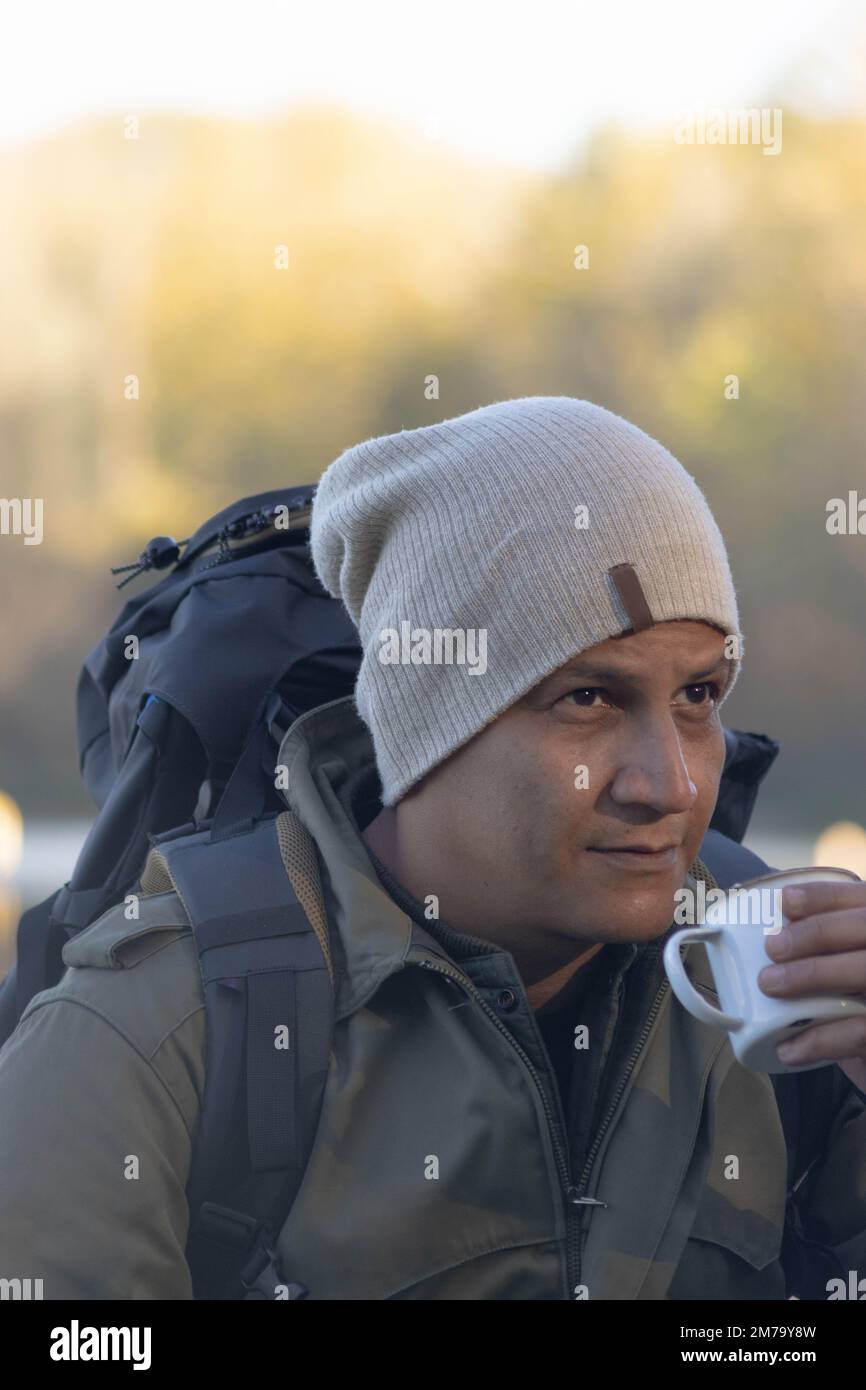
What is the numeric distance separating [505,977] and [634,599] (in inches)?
19.6

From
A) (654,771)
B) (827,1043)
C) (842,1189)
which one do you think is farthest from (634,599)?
(842,1189)

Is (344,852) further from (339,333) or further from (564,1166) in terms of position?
(339,333)

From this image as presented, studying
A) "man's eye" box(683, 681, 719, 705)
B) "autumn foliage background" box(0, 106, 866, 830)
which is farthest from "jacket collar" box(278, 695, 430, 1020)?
"autumn foliage background" box(0, 106, 866, 830)

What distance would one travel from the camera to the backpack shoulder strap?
1778 mm

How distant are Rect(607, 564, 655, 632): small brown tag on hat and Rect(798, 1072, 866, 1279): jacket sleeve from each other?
2.29 feet

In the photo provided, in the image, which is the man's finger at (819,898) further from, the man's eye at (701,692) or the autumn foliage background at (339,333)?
the autumn foliage background at (339,333)

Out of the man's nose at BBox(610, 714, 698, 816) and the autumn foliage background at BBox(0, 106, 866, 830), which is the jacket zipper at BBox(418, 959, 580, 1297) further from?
the autumn foliage background at BBox(0, 106, 866, 830)

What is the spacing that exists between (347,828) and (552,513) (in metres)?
0.51

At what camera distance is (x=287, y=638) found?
2.41 meters

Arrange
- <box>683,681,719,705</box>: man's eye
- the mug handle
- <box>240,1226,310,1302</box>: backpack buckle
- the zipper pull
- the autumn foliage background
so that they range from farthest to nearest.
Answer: the autumn foliage background < <box>683,681,719,705</box>: man's eye < the zipper pull < <box>240,1226,310,1302</box>: backpack buckle < the mug handle

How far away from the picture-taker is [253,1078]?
5.87 feet

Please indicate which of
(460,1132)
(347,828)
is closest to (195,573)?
(347,828)

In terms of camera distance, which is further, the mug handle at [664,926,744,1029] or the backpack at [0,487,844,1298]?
the backpack at [0,487,844,1298]
